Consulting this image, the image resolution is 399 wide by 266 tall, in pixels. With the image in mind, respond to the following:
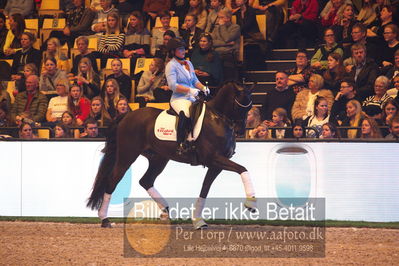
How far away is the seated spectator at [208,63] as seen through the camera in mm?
14336

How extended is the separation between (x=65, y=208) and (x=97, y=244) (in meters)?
3.59

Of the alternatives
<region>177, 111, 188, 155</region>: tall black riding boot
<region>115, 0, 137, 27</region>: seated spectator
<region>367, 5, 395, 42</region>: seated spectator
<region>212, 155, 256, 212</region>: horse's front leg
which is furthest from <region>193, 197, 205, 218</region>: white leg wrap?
<region>115, 0, 137, 27</region>: seated spectator

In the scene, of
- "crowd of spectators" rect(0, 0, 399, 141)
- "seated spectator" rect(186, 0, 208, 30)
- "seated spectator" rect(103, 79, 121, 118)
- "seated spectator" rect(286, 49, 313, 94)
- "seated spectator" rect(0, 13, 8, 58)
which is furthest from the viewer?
"seated spectator" rect(0, 13, 8, 58)

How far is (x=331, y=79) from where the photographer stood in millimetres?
13922

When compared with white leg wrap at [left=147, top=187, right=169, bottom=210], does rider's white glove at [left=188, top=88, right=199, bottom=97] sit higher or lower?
higher

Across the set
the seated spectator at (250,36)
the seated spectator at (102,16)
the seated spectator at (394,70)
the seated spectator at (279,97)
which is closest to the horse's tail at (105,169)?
the seated spectator at (279,97)

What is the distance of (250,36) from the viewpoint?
609 inches

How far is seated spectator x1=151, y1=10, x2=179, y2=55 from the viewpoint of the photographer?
16.0 metres

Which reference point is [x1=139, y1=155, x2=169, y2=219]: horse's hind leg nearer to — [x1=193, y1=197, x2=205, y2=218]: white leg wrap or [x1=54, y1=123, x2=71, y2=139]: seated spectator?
[x1=193, y1=197, x2=205, y2=218]: white leg wrap

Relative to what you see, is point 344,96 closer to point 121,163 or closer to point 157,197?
point 157,197

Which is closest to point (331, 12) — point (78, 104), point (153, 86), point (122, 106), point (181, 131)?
point (153, 86)

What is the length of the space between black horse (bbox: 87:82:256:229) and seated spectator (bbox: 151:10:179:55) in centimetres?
436

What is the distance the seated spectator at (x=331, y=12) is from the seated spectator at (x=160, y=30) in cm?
308

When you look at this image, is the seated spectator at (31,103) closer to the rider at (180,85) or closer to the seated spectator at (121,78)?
the seated spectator at (121,78)
